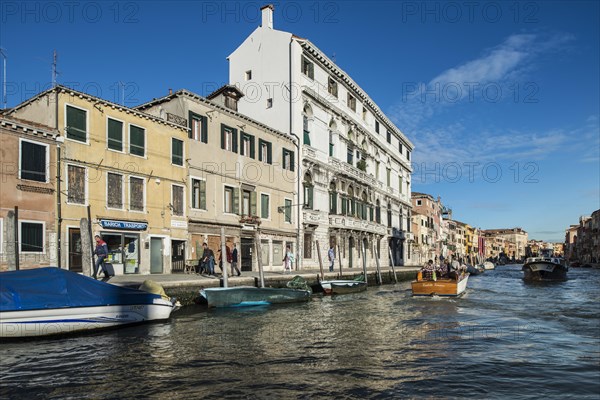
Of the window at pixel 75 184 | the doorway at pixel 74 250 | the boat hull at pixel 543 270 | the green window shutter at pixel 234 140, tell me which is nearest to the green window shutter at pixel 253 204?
the green window shutter at pixel 234 140

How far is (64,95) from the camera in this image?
65.7 ft

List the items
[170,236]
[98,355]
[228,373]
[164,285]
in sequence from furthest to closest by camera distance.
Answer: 1. [170,236]
2. [164,285]
3. [98,355]
4. [228,373]

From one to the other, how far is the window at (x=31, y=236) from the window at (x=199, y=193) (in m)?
8.11

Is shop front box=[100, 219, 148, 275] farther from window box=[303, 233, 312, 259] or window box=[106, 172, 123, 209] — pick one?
window box=[303, 233, 312, 259]

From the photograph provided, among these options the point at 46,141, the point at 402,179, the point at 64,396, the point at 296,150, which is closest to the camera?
the point at 64,396

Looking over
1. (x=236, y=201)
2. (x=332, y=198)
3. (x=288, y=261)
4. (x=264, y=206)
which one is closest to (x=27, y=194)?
(x=236, y=201)

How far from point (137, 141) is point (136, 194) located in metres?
2.42

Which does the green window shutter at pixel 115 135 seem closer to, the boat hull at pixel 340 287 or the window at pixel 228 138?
the window at pixel 228 138

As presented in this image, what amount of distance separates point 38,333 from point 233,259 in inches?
498

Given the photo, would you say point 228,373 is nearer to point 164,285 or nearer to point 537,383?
point 537,383

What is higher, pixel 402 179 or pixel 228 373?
pixel 402 179

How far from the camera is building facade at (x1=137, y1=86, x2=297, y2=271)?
83.9 feet

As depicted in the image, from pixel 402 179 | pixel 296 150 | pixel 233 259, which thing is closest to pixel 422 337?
pixel 233 259

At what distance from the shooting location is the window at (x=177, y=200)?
2444 centimetres
